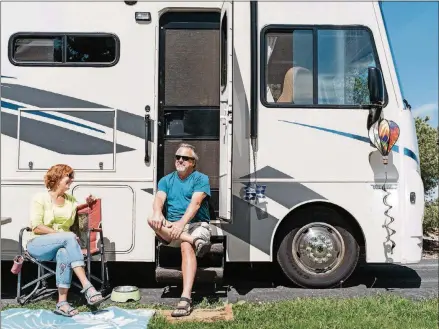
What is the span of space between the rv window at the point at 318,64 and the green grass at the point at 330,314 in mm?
1851

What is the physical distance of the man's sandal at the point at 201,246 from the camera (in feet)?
14.3

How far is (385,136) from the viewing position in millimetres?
4695

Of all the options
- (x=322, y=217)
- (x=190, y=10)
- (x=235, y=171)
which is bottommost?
(x=322, y=217)

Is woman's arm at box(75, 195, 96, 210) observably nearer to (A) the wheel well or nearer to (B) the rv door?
(B) the rv door

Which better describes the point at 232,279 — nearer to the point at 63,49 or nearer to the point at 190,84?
the point at 190,84

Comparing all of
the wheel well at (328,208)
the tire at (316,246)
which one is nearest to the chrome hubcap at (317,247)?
the tire at (316,246)

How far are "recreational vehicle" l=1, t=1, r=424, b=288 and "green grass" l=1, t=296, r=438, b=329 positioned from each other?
53 cm

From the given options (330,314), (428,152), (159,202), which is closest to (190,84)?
(159,202)

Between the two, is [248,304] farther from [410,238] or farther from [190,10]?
[190,10]

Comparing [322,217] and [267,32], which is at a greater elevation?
[267,32]

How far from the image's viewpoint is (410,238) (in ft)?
15.9

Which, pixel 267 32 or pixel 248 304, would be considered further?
pixel 267 32

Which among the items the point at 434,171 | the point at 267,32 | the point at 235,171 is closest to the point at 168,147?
the point at 235,171

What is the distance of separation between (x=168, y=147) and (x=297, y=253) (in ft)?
5.39
